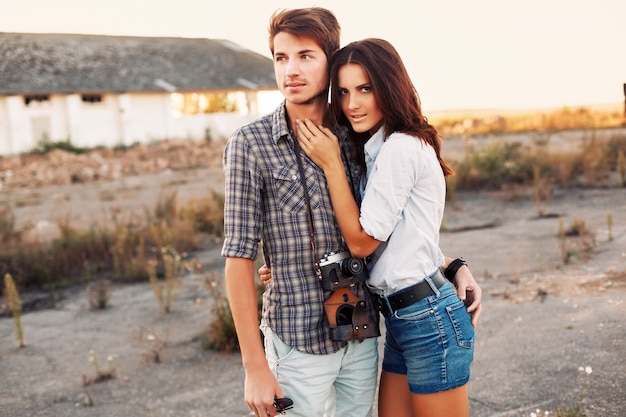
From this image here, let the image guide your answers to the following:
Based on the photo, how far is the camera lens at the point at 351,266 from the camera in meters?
2.12

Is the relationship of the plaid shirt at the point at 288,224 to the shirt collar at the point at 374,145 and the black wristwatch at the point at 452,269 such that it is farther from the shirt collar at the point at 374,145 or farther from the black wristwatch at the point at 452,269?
the black wristwatch at the point at 452,269

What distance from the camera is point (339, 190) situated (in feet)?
6.95

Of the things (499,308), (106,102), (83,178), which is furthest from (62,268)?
(106,102)

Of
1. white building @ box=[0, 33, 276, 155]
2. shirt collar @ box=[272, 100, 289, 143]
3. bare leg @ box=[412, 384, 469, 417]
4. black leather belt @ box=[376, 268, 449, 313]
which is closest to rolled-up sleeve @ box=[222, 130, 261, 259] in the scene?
shirt collar @ box=[272, 100, 289, 143]

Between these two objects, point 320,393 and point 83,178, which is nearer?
point 320,393

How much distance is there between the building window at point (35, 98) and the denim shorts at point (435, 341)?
27.4 meters

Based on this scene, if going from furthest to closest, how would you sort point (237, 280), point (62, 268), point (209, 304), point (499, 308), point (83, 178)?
point (83, 178) → point (62, 268) → point (209, 304) → point (499, 308) → point (237, 280)

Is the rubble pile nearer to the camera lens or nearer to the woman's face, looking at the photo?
the woman's face

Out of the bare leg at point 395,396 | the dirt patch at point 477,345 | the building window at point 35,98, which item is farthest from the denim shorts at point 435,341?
the building window at point 35,98

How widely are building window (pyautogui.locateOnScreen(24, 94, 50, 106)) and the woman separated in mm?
27133

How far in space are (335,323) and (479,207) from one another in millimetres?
8716

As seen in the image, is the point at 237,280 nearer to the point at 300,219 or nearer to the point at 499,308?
the point at 300,219

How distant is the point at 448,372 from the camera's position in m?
2.12

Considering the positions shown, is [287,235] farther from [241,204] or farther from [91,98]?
[91,98]
